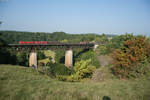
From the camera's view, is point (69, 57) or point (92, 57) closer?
point (92, 57)

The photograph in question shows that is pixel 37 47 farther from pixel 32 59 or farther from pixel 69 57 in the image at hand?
pixel 69 57

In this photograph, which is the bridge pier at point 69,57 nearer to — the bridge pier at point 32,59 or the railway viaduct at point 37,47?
the railway viaduct at point 37,47

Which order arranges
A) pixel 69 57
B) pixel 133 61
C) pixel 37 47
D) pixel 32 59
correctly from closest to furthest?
1. pixel 133 61
2. pixel 32 59
3. pixel 37 47
4. pixel 69 57

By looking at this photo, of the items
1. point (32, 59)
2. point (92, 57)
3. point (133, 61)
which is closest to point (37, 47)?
point (32, 59)

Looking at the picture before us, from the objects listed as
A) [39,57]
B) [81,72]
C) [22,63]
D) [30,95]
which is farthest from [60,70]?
[39,57]

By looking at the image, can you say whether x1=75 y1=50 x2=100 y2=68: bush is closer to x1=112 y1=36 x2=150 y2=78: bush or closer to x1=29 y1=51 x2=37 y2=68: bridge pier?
x1=112 y1=36 x2=150 y2=78: bush

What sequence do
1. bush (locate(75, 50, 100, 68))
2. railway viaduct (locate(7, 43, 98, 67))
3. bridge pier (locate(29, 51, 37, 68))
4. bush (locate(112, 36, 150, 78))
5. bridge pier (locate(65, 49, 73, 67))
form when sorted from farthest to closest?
1. bridge pier (locate(65, 49, 73, 67))
2. bush (locate(75, 50, 100, 68))
3. bridge pier (locate(29, 51, 37, 68))
4. railway viaduct (locate(7, 43, 98, 67))
5. bush (locate(112, 36, 150, 78))

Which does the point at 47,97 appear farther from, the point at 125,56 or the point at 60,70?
the point at 60,70

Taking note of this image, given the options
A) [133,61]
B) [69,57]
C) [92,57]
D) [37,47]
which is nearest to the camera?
[133,61]

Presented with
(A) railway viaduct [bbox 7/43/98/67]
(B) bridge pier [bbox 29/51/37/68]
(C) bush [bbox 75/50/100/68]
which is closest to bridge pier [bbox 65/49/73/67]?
(A) railway viaduct [bbox 7/43/98/67]

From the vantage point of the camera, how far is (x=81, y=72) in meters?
26.1

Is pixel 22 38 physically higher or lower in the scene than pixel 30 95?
higher

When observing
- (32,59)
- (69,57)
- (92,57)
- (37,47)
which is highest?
(37,47)

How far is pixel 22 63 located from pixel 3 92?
Result: 6160cm
